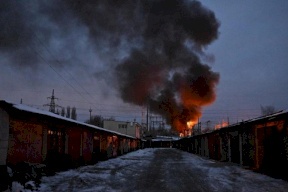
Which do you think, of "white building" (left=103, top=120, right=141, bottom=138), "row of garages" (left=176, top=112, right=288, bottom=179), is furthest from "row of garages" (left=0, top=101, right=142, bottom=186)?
"white building" (left=103, top=120, right=141, bottom=138)

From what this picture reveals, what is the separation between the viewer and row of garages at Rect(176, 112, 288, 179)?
17.1m

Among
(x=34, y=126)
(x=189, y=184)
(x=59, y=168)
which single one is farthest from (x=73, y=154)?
(x=189, y=184)

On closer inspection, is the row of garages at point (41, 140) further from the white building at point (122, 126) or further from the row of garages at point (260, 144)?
the white building at point (122, 126)

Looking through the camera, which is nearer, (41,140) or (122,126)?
(41,140)

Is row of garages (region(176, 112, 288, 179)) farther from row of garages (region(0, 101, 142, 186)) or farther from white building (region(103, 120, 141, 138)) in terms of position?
white building (region(103, 120, 141, 138))

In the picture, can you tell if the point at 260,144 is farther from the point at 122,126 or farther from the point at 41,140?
the point at 122,126

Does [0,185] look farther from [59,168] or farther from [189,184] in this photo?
[59,168]

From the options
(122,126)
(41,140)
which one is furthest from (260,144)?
(122,126)

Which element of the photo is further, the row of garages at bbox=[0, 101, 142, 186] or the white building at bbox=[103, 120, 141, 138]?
the white building at bbox=[103, 120, 141, 138]

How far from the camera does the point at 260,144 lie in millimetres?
20625

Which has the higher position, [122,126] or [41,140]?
[122,126]

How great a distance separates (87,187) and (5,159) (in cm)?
375

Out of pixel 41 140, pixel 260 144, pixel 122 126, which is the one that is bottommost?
pixel 260 144

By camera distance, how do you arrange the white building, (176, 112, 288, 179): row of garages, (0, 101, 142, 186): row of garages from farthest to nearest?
the white building, (176, 112, 288, 179): row of garages, (0, 101, 142, 186): row of garages
